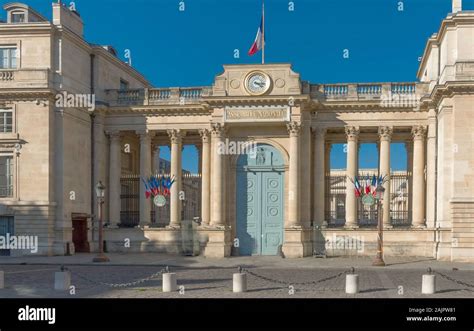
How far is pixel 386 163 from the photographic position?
3584 centimetres

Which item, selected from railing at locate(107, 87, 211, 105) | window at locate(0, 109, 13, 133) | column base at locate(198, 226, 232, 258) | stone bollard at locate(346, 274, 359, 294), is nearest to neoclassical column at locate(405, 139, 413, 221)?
column base at locate(198, 226, 232, 258)

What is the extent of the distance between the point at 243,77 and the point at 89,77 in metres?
10.3

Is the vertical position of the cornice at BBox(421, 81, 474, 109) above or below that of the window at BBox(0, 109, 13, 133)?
above

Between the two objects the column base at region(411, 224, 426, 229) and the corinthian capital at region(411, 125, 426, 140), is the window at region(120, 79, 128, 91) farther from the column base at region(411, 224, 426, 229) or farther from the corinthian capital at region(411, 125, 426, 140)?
the column base at region(411, 224, 426, 229)

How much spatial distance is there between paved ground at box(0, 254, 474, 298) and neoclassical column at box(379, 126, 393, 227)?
3.47 metres

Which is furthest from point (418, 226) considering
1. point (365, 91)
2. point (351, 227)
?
point (365, 91)

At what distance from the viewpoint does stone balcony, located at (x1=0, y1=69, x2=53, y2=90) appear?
3347 cm

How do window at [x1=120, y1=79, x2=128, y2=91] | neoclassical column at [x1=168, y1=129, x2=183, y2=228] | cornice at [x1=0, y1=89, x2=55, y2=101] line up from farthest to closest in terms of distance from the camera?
window at [x1=120, y1=79, x2=128, y2=91] → neoclassical column at [x1=168, y1=129, x2=183, y2=228] → cornice at [x1=0, y1=89, x2=55, y2=101]

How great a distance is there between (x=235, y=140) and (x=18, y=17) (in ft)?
50.2
